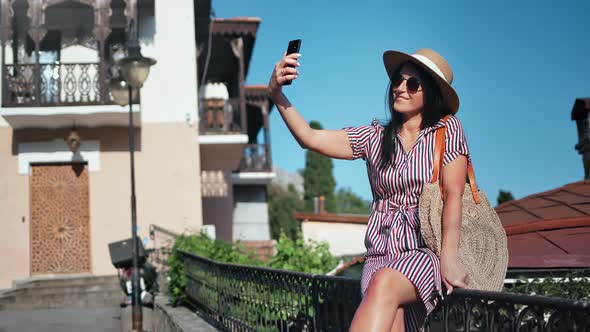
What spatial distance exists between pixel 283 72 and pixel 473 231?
108 cm

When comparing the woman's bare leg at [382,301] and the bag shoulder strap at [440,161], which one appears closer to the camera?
the woman's bare leg at [382,301]

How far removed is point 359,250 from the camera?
30.4 m

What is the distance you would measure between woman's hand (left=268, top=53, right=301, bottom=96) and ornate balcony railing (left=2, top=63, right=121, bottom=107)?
1351cm

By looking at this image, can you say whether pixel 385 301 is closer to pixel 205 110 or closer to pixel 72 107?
pixel 72 107

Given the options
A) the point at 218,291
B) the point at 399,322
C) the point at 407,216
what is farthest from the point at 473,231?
the point at 218,291

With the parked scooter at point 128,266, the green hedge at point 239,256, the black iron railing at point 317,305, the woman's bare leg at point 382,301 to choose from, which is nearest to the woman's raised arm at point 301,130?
the black iron railing at point 317,305

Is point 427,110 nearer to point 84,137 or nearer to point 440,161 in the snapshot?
point 440,161

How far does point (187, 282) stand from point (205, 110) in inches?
435

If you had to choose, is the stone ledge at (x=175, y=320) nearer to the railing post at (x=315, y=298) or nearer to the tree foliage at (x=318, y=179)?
the railing post at (x=315, y=298)

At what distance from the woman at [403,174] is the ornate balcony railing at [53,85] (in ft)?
44.5

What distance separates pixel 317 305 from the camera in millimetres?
4059

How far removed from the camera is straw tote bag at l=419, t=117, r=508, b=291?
9.83ft

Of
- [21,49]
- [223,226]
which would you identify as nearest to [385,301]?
[21,49]

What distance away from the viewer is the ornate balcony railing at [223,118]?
19.1m
